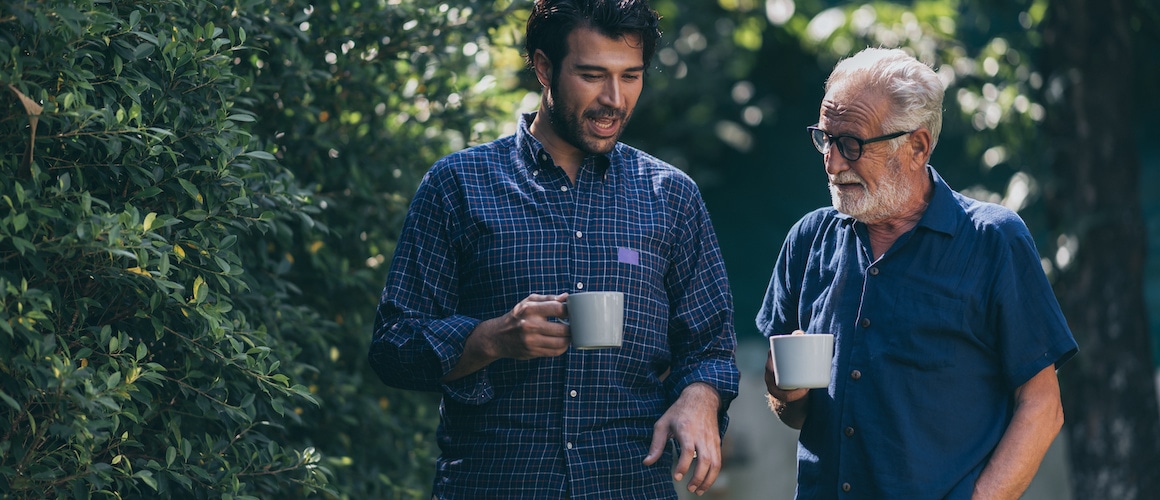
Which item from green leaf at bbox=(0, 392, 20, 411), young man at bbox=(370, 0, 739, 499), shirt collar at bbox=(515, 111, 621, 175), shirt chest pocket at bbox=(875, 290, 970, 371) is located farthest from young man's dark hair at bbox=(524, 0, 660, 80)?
green leaf at bbox=(0, 392, 20, 411)

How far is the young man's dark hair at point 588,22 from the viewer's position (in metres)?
2.87

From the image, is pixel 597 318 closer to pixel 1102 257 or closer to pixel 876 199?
pixel 876 199

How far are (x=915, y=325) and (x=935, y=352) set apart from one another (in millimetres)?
71

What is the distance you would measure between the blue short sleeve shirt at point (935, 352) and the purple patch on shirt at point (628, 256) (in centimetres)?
47

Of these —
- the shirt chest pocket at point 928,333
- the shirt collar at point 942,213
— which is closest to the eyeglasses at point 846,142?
the shirt collar at point 942,213

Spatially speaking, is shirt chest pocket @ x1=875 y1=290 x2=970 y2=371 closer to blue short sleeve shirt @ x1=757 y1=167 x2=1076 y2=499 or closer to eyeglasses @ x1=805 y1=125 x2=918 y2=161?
blue short sleeve shirt @ x1=757 y1=167 x2=1076 y2=499

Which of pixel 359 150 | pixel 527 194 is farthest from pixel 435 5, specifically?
pixel 527 194

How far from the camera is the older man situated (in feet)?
8.94

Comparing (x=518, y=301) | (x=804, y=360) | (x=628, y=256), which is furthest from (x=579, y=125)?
(x=804, y=360)

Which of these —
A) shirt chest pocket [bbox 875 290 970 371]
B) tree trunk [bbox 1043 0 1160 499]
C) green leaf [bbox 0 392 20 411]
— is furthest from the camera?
tree trunk [bbox 1043 0 1160 499]

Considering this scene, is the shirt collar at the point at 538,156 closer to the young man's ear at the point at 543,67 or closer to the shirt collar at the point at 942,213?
the young man's ear at the point at 543,67

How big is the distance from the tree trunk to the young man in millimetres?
3041

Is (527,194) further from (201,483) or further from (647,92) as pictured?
(647,92)

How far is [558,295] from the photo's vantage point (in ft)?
8.87
